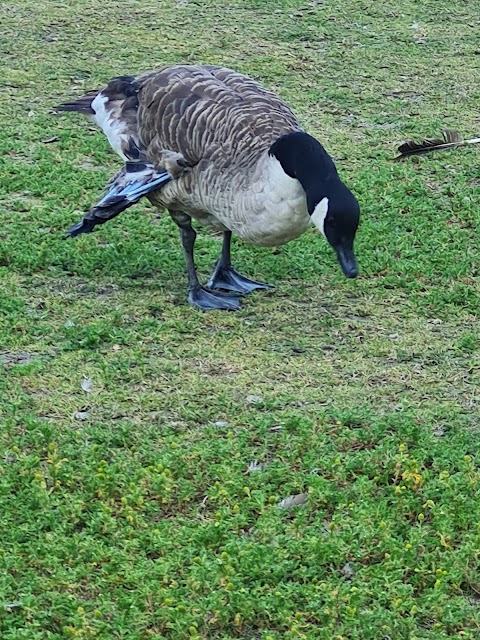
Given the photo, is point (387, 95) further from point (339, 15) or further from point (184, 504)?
point (184, 504)

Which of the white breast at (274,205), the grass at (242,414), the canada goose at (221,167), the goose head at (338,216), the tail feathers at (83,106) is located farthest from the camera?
the tail feathers at (83,106)

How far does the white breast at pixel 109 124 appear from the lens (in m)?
6.33

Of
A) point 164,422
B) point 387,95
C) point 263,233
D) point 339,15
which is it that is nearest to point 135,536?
point 164,422

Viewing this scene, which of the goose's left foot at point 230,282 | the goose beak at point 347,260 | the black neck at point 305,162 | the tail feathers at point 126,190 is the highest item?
the black neck at point 305,162

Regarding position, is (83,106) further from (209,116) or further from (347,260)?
(347,260)

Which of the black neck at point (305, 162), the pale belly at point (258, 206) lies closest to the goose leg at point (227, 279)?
the pale belly at point (258, 206)

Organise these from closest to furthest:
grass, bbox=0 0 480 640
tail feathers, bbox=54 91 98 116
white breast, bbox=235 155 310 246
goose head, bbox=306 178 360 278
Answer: grass, bbox=0 0 480 640
goose head, bbox=306 178 360 278
white breast, bbox=235 155 310 246
tail feathers, bbox=54 91 98 116

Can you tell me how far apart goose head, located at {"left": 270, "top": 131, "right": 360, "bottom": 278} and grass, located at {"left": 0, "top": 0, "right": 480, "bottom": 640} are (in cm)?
70

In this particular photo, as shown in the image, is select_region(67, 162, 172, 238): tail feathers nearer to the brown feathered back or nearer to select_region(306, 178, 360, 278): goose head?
the brown feathered back

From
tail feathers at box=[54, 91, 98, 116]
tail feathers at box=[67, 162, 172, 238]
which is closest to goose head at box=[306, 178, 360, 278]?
tail feathers at box=[67, 162, 172, 238]

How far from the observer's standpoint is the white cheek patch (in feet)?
16.3

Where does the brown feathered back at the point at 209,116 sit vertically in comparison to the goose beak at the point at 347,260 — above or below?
above

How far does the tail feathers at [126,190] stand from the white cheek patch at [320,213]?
113 centimetres

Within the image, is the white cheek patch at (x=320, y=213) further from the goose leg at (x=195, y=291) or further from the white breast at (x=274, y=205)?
the goose leg at (x=195, y=291)
